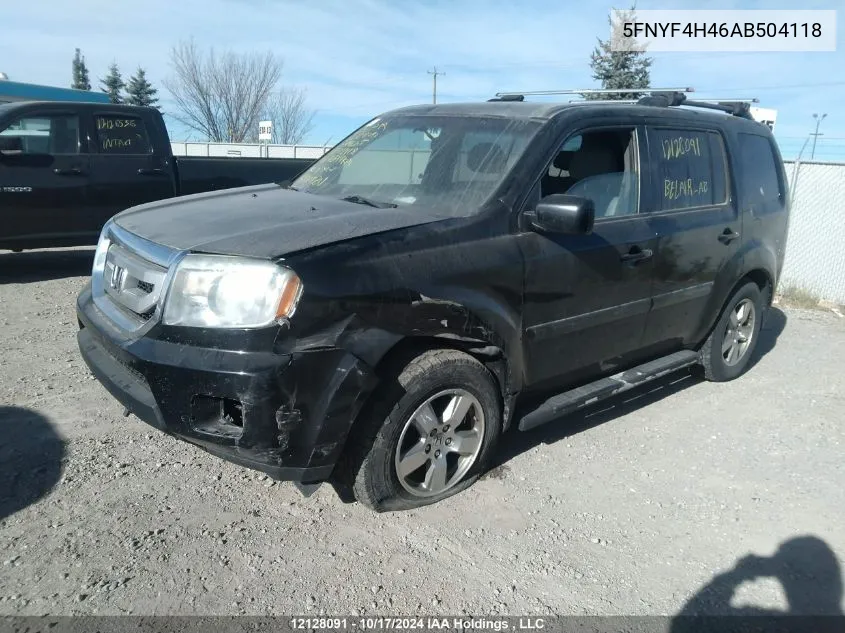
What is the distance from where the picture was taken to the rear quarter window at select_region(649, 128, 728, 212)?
425 cm

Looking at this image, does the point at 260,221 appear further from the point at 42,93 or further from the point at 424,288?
the point at 42,93

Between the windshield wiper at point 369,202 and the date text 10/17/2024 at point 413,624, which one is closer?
the date text 10/17/2024 at point 413,624

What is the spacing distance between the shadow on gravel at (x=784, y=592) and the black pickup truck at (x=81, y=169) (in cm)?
637

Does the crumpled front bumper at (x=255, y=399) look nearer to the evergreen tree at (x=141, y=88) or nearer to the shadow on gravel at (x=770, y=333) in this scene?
the shadow on gravel at (x=770, y=333)

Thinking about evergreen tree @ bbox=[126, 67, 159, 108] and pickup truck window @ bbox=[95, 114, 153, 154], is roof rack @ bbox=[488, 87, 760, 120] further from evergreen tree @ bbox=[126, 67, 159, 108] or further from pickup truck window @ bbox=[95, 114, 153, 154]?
evergreen tree @ bbox=[126, 67, 159, 108]

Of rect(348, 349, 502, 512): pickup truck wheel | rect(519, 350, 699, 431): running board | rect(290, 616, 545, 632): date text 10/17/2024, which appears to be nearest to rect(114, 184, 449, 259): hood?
rect(348, 349, 502, 512): pickup truck wheel

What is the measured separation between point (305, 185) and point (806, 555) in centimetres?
337

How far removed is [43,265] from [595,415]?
738 centimetres

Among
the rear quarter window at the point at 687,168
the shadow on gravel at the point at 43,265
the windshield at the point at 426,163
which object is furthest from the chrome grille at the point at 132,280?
the shadow on gravel at the point at 43,265

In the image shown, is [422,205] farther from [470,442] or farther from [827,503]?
[827,503]

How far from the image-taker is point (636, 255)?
13.0ft

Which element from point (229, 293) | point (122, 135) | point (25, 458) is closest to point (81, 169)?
point (122, 135)

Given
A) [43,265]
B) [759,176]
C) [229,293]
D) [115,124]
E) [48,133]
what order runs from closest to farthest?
[229,293] → [759,176] → [48,133] → [115,124] → [43,265]

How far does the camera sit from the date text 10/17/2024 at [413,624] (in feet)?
8.33
